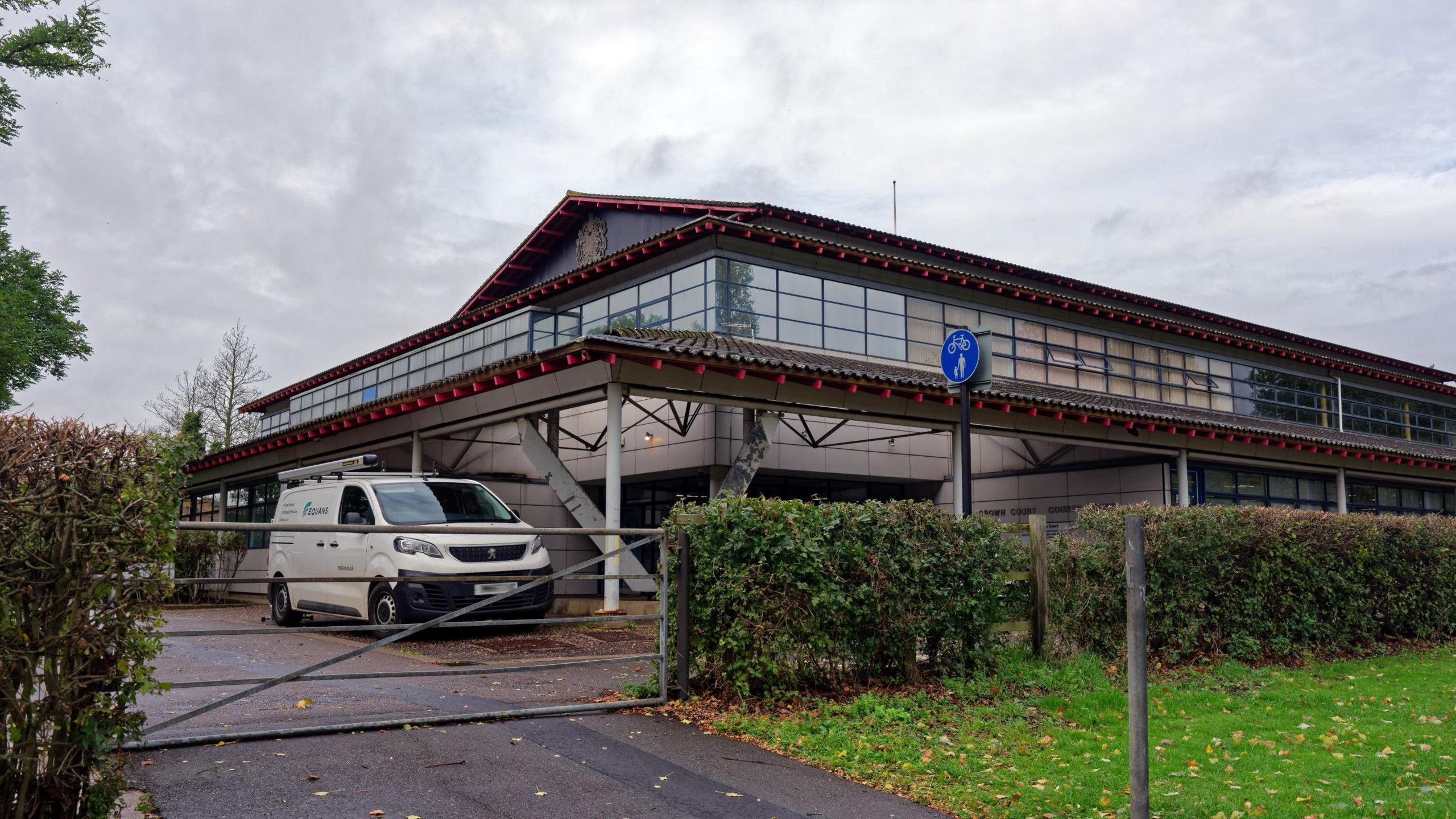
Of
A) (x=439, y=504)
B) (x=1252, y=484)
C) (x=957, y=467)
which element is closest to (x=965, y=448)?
(x=439, y=504)

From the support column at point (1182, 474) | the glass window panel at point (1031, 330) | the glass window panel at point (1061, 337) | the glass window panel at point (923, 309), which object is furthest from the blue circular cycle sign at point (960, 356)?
the glass window panel at point (1061, 337)

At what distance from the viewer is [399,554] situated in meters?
12.2

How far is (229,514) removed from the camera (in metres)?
30.7

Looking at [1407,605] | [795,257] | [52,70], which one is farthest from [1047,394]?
[52,70]

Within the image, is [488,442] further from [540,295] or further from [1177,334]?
[1177,334]

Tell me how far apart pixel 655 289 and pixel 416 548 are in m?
10.2

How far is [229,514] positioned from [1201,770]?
30.0 m

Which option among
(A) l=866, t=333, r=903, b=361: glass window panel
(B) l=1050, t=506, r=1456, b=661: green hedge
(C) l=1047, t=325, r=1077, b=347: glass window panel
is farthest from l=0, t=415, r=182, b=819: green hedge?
(C) l=1047, t=325, r=1077, b=347: glass window panel

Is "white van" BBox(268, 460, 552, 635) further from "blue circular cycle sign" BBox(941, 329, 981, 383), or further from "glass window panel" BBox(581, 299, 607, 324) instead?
"glass window panel" BBox(581, 299, 607, 324)

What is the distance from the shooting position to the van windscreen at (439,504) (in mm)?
13305

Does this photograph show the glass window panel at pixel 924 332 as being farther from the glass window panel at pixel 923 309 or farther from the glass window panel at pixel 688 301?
the glass window panel at pixel 688 301

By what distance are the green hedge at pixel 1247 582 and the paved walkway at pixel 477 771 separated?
4855mm

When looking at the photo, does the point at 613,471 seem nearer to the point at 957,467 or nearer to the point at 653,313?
the point at 653,313

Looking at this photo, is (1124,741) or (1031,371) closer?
(1124,741)
